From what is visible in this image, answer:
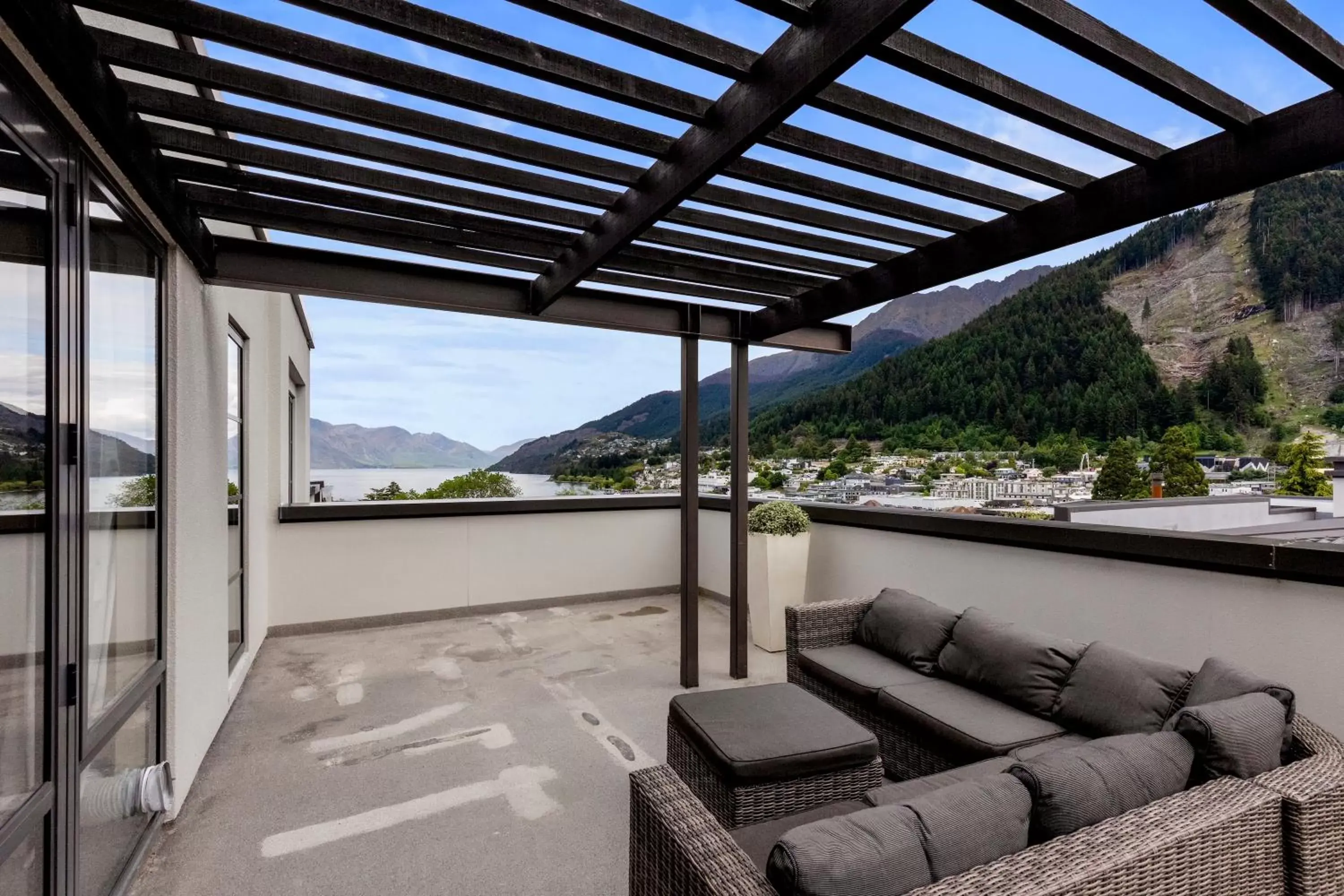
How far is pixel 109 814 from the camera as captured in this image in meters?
2.12

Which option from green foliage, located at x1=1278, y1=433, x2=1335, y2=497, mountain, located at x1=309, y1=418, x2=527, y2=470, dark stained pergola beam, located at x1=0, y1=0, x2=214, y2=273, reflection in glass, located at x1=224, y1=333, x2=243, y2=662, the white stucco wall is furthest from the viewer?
mountain, located at x1=309, y1=418, x2=527, y2=470

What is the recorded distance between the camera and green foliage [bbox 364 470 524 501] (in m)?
6.14

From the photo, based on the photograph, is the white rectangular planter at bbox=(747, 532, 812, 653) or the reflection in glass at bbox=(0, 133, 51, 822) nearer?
the reflection in glass at bbox=(0, 133, 51, 822)

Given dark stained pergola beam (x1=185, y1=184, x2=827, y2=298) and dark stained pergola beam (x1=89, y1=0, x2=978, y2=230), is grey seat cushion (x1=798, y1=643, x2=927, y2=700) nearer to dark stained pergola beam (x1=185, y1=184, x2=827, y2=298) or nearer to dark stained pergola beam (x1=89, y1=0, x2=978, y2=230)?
dark stained pergola beam (x1=185, y1=184, x2=827, y2=298)

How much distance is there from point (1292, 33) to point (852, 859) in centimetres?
203

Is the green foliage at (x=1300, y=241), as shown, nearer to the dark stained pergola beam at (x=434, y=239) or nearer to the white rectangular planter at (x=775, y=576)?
the dark stained pergola beam at (x=434, y=239)

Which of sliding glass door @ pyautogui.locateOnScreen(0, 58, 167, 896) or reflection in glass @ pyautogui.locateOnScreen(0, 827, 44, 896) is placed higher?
sliding glass door @ pyautogui.locateOnScreen(0, 58, 167, 896)

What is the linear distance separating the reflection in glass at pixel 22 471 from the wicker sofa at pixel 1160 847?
4.70 ft

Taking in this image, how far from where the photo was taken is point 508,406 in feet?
27.6

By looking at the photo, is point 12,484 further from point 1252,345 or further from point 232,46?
point 1252,345

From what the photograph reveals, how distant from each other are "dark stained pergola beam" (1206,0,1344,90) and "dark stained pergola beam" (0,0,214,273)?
2.43 meters

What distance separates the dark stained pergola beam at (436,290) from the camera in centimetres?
313

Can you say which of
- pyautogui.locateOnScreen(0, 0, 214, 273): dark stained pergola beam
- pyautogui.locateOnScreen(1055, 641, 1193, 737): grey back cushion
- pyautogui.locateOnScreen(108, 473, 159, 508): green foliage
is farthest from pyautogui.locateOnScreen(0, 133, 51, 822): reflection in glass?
pyautogui.locateOnScreen(1055, 641, 1193, 737): grey back cushion

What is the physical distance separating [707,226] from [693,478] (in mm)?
1938
